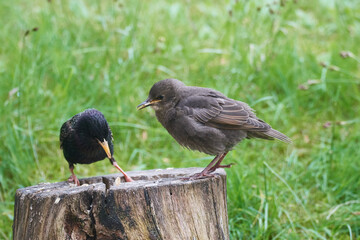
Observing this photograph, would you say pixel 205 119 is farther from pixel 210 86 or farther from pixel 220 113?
pixel 210 86

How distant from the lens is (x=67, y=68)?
5945mm

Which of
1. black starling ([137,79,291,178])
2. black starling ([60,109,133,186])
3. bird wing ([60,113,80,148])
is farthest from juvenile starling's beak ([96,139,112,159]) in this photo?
black starling ([137,79,291,178])

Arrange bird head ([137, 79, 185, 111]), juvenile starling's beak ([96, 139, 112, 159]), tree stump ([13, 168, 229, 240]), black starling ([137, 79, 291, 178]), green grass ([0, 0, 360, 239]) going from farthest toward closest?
green grass ([0, 0, 360, 239]) < bird head ([137, 79, 185, 111]) < juvenile starling's beak ([96, 139, 112, 159]) < black starling ([137, 79, 291, 178]) < tree stump ([13, 168, 229, 240])

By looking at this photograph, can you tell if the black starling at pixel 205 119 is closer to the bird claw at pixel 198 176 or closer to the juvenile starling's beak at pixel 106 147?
the bird claw at pixel 198 176

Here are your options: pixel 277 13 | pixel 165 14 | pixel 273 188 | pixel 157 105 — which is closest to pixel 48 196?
pixel 157 105

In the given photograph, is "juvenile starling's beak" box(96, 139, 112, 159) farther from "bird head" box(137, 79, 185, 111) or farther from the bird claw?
the bird claw

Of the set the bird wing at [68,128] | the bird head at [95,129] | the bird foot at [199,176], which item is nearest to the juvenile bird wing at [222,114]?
the bird foot at [199,176]

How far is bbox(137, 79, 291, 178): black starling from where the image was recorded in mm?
3785

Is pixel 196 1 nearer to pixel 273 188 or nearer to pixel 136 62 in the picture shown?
pixel 136 62

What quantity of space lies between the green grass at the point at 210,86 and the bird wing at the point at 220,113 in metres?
0.60

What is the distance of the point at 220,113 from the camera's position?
3.88 meters

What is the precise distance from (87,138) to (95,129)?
0.52 feet

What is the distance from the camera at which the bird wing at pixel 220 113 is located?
3.84 metres

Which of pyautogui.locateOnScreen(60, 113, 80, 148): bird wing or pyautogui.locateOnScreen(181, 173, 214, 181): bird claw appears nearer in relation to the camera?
pyautogui.locateOnScreen(181, 173, 214, 181): bird claw
